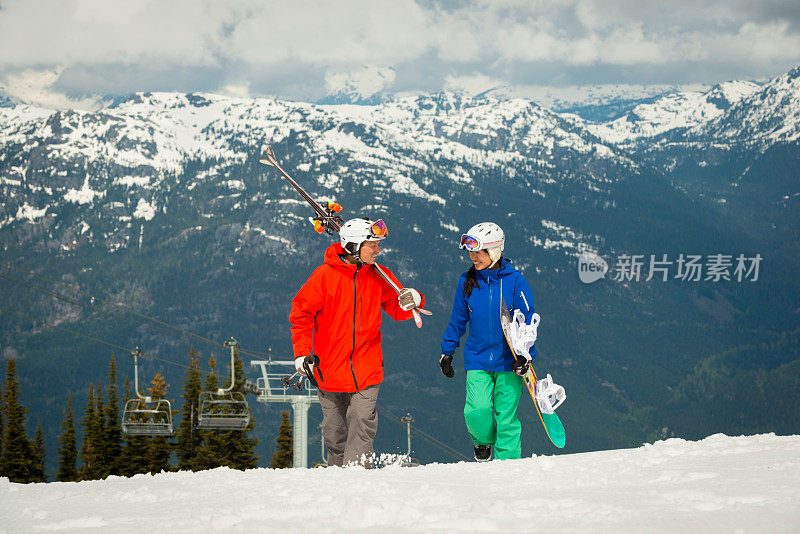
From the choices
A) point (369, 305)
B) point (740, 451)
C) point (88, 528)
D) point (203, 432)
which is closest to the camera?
point (88, 528)

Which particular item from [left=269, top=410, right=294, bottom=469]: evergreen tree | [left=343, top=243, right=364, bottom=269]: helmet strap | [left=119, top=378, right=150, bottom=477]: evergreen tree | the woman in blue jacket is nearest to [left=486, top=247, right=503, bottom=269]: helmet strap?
the woman in blue jacket

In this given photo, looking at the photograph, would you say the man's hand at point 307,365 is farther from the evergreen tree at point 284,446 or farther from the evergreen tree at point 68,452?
the evergreen tree at point 68,452

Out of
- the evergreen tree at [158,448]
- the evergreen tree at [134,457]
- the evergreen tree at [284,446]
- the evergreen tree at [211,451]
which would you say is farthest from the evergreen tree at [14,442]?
the evergreen tree at [284,446]

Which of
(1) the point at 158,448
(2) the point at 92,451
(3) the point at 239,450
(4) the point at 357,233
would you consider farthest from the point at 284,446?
(4) the point at 357,233

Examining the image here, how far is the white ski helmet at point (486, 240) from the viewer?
9.48m

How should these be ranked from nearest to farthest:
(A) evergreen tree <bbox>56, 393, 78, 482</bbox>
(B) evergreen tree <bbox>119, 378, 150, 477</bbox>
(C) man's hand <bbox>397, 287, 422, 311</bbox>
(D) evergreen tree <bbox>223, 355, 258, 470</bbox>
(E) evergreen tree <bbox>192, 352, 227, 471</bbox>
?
(C) man's hand <bbox>397, 287, 422, 311</bbox>, (E) evergreen tree <bbox>192, 352, 227, 471</bbox>, (D) evergreen tree <bbox>223, 355, 258, 470</bbox>, (B) evergreen tree <bbox>119, 378, 150, 477</bbox>, (A) evergreen tree <bbox>56, 393, 78, 482</bbox>

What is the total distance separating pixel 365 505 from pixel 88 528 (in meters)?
1.83

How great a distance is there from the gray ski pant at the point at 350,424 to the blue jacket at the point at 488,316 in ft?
3.90

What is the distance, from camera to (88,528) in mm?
5277

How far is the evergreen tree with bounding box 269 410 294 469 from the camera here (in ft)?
169

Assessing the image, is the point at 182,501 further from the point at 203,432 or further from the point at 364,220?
the point at 203,432

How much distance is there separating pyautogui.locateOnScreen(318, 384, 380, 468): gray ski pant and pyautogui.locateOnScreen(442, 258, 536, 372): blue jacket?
119 cm

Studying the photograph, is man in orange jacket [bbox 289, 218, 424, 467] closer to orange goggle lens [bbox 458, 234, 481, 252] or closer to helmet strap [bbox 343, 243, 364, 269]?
helmet strap [bbox 343, 243, 364, 269]

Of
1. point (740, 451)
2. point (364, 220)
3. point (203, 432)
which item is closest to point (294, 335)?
point (364, 220)
